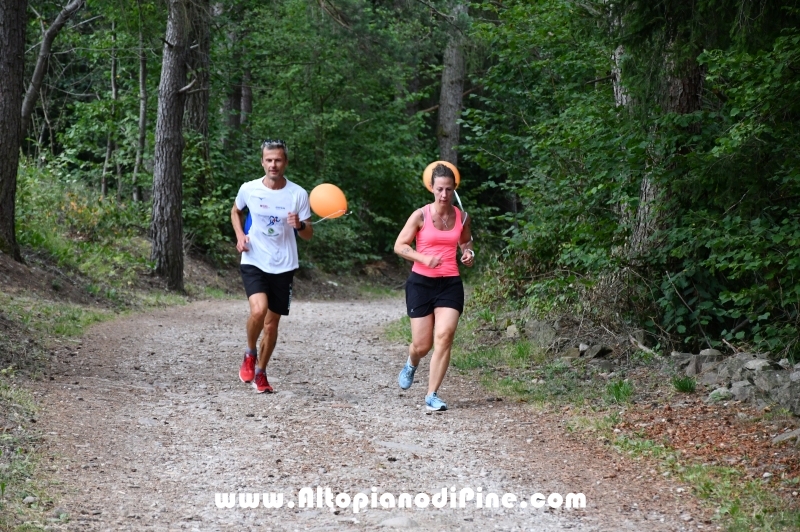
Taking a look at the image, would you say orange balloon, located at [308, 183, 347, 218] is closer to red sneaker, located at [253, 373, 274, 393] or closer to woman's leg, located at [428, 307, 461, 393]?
woman's leg, located at [428, 307, 461, 393]

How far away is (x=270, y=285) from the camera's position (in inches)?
337

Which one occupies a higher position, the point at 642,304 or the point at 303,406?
the point at 642,304

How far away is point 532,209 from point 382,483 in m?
7.93

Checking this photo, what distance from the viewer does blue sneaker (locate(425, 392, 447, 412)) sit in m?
8.20

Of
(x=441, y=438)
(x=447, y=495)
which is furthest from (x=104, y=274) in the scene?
(x=447, y=495)

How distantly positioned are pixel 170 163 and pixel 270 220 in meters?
10.8

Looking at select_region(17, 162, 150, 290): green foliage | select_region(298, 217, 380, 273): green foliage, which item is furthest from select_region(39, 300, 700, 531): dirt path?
select_region(298, 217, 380, 273): green foliage

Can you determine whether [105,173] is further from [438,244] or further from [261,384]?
[438,244]

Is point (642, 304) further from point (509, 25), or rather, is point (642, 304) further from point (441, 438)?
point (509, 25)

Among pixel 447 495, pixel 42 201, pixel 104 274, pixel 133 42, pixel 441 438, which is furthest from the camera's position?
pixel 133 42

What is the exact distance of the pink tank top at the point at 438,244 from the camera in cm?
804

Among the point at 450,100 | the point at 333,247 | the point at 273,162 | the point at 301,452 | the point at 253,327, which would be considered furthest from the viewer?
the point at 450,100

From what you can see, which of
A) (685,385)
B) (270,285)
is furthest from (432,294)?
(685,385)

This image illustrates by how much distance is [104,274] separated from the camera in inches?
684
